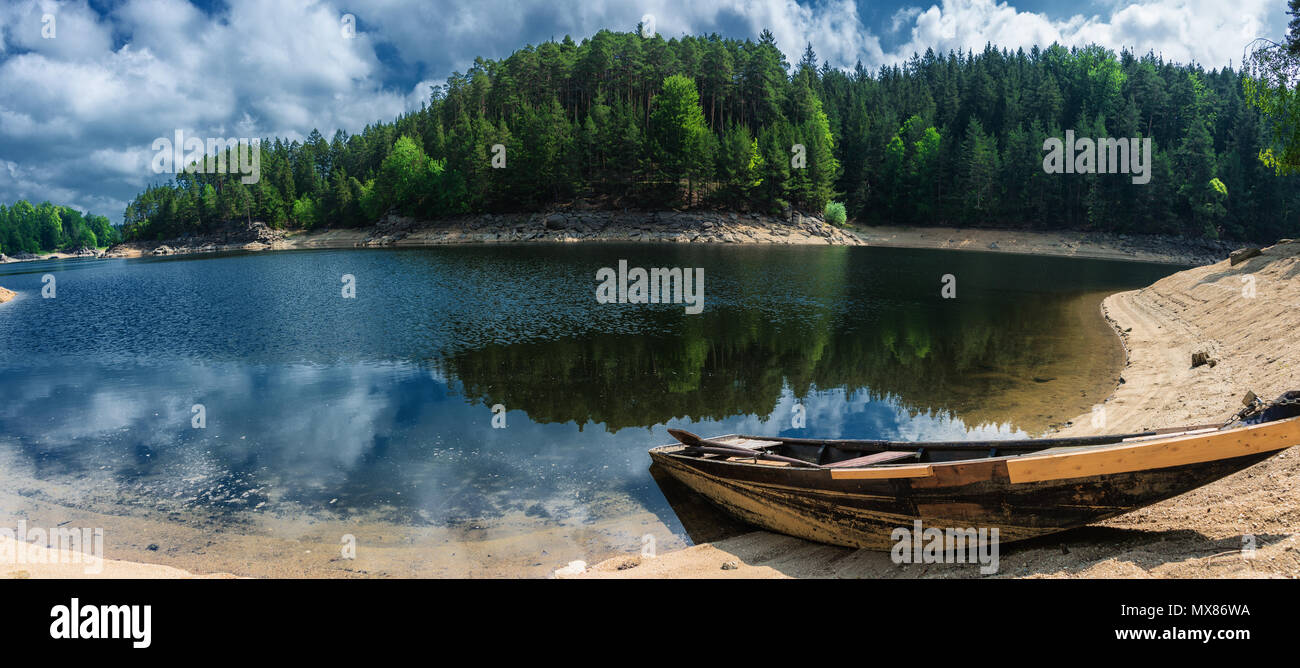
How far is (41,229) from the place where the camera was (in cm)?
17312

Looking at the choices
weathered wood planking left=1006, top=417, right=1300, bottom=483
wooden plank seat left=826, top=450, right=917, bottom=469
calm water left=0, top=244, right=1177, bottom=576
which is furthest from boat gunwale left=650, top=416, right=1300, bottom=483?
calm water left=0, top=244, right=1177, bottom=576

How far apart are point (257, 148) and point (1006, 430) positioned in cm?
18272

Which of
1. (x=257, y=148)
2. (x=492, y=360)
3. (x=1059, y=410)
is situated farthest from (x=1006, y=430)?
(x=257, y=148)

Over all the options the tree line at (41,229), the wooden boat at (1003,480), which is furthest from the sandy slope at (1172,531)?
the tree line at (41,229)

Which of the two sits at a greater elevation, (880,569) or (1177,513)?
(1177,513)

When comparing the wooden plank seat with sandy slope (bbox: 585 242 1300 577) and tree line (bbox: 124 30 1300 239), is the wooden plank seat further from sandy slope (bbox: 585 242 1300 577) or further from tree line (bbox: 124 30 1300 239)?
tree line (bbox: 124 30 1300 239)

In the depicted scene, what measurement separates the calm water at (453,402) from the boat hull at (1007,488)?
294cm

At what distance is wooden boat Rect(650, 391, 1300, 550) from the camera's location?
6.66 meters

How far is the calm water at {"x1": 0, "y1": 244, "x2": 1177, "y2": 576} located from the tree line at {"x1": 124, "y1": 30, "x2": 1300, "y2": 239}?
62.7 meters

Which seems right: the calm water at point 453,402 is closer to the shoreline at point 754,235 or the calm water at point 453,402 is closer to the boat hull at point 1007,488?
the boat hull at point 1007,488

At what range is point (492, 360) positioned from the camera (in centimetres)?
2302

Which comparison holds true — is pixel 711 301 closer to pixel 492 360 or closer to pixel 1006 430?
pixel 492 360

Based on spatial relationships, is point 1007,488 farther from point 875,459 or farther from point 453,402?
point 453,402

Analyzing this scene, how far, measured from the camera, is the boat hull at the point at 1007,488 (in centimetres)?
662
